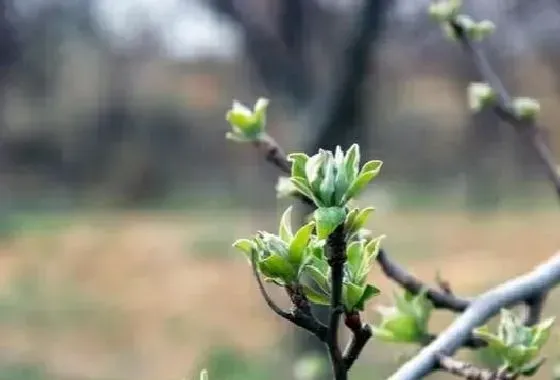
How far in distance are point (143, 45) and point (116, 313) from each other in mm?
344

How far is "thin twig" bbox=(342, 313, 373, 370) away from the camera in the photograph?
6.2 inches

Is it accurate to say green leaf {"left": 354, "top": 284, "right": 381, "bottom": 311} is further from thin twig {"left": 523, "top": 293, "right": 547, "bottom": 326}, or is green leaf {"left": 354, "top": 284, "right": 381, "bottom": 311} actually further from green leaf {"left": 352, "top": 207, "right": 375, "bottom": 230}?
thin twig {"left": 523, "top": 293, "right": 547, "bottom": 326}

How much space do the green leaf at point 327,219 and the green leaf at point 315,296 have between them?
0.08 ft

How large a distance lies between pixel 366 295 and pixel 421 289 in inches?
5.6

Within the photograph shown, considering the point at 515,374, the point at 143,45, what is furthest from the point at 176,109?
the point at 515,374

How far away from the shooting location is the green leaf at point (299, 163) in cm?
15

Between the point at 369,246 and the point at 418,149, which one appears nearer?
the point at 369,246

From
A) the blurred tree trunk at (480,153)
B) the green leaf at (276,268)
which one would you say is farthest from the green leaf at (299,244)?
the blurred tree trunk at (480,153)

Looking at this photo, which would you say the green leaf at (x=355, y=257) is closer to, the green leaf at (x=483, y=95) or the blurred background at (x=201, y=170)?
the green leaf at (x=483, y=95)

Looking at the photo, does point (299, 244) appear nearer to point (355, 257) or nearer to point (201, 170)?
point (355, 257)

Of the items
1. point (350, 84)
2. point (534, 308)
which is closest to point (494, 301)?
point (534, 308)

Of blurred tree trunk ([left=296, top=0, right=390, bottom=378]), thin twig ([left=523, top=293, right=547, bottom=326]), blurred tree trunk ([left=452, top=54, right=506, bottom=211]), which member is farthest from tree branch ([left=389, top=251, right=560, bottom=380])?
blurred tree trunk ([left=452, top=54, right=506, bottom=211])

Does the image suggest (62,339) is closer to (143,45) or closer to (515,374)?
(143,45)

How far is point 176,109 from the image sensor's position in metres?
1.20
